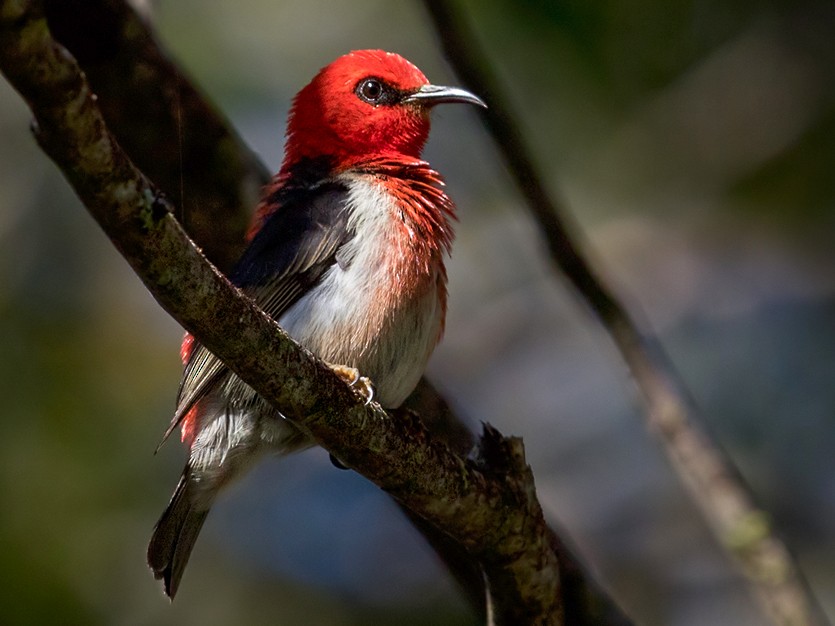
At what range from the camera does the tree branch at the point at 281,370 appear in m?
Answer: 2.04

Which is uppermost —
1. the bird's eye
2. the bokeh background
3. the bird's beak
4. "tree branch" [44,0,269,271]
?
"tree branch" [44,0,269,271]

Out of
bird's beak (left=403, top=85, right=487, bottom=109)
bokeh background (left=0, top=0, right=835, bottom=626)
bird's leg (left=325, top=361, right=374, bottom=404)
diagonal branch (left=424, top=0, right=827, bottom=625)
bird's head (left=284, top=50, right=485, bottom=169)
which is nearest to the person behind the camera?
bird's leg (left=325, top=361, right=374, bottom=404)

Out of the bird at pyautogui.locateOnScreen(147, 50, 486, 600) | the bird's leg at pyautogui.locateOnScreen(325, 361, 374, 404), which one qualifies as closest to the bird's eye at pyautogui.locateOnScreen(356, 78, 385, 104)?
the bird at pyautogui.locateOnScreen(147, 50, 486, 600)

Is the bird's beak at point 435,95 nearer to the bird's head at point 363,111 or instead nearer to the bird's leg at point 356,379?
the bird's head at point 363,111

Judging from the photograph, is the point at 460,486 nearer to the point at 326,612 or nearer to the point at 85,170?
the point at 85,170

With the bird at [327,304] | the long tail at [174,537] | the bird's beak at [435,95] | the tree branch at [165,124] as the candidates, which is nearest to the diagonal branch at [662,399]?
the bird at [327,304]

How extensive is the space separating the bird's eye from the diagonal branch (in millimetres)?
853

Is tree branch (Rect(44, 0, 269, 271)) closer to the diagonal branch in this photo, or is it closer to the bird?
the bird

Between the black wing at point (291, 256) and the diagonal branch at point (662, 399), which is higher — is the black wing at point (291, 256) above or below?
above

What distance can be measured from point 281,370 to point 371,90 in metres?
2.31

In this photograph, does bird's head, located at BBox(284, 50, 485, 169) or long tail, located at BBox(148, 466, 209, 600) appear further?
bird's head, located at BBox(284, 50, 485, 169)

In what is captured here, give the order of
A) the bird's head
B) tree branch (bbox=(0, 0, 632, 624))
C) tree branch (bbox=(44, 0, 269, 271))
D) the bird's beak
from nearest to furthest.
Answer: tree branch (bbox=(0, 0, 632, 624)) → tree branch (bbox=(44, 0, 269, 271)) → the bird's beak → the bird's head

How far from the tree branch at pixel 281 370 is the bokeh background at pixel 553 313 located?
100 inches

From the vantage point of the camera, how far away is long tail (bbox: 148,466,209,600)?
13.3 feet
